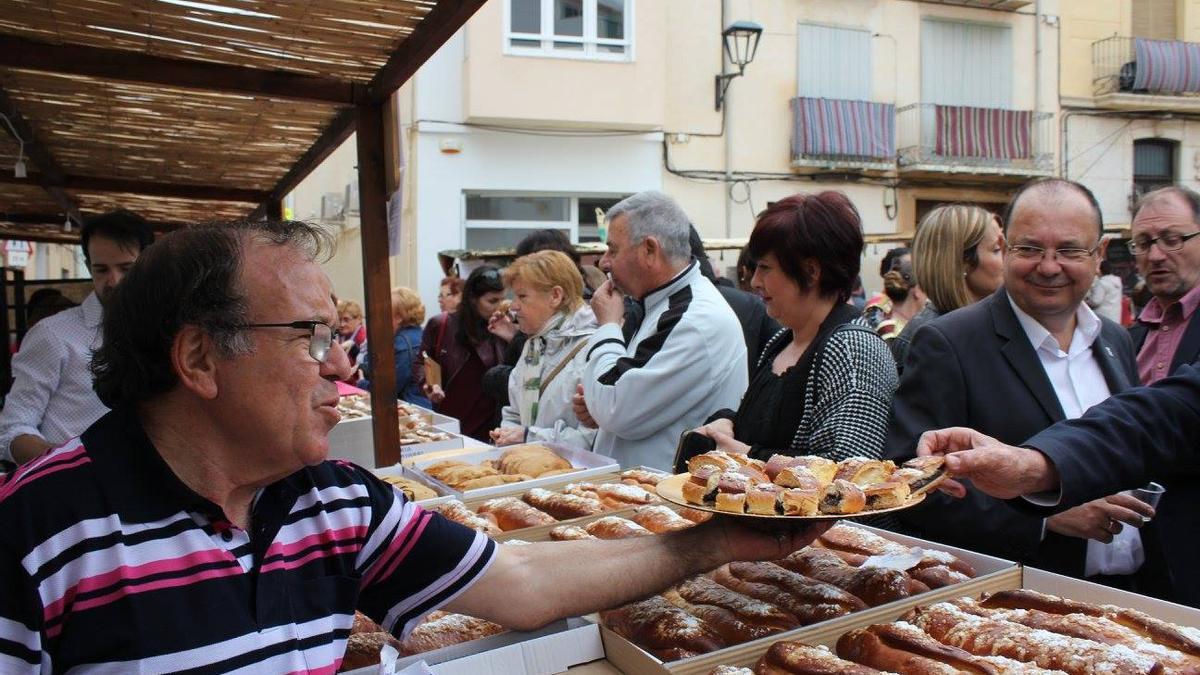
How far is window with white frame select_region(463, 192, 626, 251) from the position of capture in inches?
591

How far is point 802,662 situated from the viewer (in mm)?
1702

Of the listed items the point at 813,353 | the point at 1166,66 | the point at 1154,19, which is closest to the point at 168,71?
the point at 813,353

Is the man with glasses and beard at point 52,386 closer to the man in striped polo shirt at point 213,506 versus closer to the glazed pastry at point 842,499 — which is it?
the man in striped polo shirt at point 213,506

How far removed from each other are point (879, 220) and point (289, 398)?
54.6 ft

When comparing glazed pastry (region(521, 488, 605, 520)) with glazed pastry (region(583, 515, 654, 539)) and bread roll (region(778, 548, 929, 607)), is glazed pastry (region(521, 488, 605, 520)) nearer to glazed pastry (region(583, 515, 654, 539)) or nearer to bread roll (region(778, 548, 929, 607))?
glazed pastry (region(583, 515, 654, 539))

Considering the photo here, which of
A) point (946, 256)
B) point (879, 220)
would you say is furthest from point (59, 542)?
point (879, 220)

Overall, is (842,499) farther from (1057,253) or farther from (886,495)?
(1057,253)

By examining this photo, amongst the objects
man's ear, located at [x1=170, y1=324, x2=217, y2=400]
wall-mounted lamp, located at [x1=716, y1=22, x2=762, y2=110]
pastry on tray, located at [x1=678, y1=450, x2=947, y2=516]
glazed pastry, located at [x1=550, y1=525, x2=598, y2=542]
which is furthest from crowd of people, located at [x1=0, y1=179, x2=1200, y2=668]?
wall-mounted lamp, located at [x1=716, y1=22, x2=762, y2=110]

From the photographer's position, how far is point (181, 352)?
4.88 ft

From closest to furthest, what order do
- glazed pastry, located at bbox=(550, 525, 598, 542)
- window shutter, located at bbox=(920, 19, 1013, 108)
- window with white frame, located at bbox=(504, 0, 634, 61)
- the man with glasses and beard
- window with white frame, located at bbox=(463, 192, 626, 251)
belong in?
glazed pastry, located at bbox=(550, 525, 598, 542), the man with glasses and beard, window with white frame, located at bbox=(504, 0, 634, 61), window with white frame, located at bbox=(463, 192, 626, 251), window shutter, located at bbox=(920, 19, 1013, 108)

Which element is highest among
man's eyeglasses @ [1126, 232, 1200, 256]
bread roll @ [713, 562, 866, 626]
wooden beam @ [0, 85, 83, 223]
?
wooden beam @ [0, 85, 83, 223]

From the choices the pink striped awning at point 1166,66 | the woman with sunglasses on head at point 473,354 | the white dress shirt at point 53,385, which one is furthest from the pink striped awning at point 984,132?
the white dress shirt at point 53,385

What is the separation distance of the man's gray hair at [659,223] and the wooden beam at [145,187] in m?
3.98

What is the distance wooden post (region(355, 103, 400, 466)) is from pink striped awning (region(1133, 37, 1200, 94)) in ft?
60.3
